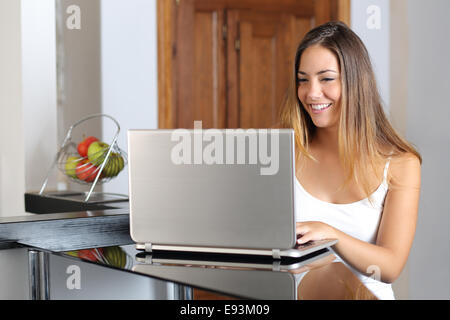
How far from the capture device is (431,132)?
2.53 metres

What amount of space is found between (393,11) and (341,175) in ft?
4.66

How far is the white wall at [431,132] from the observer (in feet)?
8.05

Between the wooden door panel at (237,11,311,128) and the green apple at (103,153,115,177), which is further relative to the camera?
the wooden door panel at (237,11,311,128)

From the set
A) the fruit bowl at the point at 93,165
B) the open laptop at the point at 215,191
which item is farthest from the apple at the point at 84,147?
the open laptop at the point at 215,191

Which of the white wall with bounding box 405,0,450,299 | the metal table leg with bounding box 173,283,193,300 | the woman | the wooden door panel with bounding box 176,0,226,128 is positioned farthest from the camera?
the wooden door panel with bounding box 176,0,226,128

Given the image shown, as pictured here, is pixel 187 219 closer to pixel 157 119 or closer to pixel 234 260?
pixel 234 260

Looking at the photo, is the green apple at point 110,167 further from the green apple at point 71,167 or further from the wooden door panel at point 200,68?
the wooden door panel at point 200,68

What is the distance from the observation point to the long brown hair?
1.63 metres

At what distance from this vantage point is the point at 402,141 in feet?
5.43

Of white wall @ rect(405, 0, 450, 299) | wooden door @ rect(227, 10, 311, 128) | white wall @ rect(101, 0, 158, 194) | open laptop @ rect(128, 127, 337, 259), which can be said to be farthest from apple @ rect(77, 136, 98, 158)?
white wall @ rect(405, 0, 450, 299)

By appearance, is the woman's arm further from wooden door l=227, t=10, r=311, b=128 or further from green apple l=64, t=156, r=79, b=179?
wooden door l=227, t=10, r=311, b=128

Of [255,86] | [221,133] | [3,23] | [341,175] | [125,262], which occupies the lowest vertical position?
[125,262]

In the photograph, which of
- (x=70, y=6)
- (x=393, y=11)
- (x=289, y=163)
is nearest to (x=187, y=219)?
(x=289, y=163)

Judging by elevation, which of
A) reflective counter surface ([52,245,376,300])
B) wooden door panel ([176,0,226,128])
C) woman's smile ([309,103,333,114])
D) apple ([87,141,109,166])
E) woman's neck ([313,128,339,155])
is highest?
wooden door panel ([176,0,226,128])
